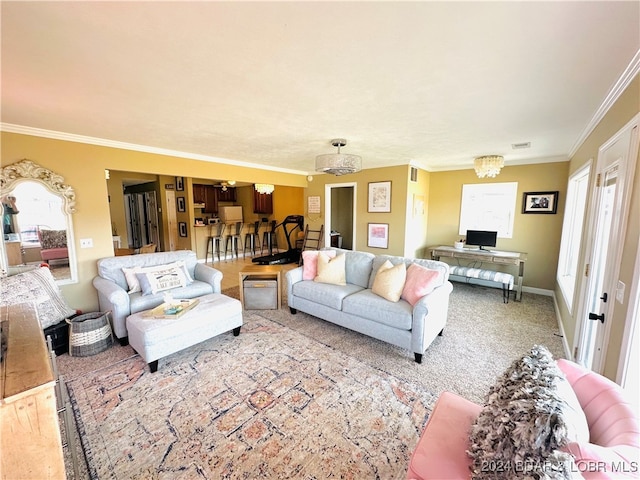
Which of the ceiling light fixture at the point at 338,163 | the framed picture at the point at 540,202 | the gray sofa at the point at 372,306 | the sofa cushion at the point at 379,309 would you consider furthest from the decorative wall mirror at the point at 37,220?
the framed picture at the point at 540,202

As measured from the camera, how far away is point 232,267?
661 cm

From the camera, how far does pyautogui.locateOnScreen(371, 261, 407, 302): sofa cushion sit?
115 inches

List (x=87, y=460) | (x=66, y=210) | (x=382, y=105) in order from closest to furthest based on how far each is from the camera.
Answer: (x=87, y=460) < (x=382, y=105) < (x=66, y=210)

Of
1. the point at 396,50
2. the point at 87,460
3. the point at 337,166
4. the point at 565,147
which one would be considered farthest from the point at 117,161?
the point at 565,147

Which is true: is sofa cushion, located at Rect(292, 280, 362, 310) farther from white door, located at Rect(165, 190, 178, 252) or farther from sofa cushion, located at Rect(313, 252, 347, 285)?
white door, located at Rect(165, 190, 178, 252)

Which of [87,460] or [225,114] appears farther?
[225,114]

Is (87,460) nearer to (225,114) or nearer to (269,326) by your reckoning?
(269,326)

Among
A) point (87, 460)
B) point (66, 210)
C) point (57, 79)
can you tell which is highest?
point (57, 79)

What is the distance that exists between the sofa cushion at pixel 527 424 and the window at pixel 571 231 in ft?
11.1

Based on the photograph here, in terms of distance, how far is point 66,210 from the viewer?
125 inches

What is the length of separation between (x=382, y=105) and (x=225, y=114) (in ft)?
4.69

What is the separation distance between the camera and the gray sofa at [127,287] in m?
2.80

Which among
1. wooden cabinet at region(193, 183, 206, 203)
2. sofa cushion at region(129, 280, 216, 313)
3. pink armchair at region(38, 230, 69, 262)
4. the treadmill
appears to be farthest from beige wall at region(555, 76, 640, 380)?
wooden cabinet at region(193, 183, 206, 203)

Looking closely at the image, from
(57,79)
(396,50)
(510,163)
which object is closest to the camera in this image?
(396,50)
